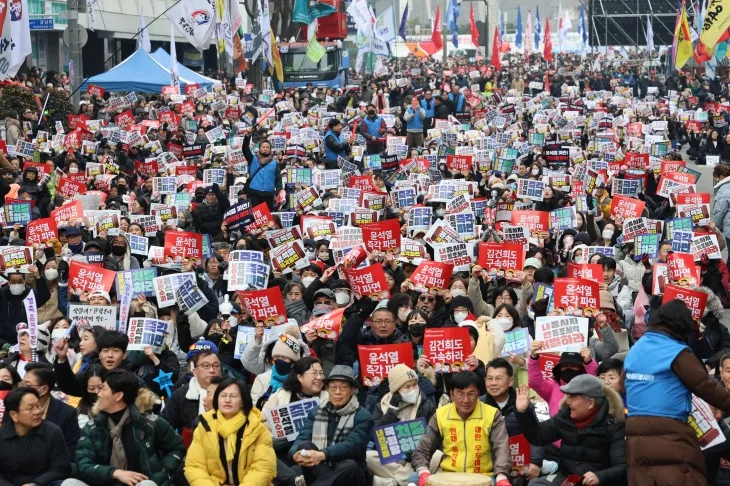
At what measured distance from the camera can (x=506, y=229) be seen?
1394cm

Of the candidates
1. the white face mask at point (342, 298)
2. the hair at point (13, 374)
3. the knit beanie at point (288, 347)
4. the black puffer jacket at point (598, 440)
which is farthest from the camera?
the white face mask at point (342, 298)

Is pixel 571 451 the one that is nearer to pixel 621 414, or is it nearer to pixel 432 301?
pixel 621 414

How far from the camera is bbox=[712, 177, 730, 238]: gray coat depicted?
579 inches

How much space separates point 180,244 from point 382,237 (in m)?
1.90

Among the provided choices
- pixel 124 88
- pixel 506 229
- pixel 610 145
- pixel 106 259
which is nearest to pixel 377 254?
pixel 506 229

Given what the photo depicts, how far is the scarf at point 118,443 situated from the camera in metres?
7.73

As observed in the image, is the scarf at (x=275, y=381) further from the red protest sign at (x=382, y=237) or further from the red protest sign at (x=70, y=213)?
the red protest sign at (x=70, y=213)

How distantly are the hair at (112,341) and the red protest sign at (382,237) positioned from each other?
15.1ft

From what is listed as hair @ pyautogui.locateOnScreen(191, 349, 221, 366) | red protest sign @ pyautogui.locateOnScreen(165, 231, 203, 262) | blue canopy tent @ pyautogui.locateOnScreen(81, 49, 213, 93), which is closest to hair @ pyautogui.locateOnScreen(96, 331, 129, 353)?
hair @ pyautogui.locateOnScreen(191, 349, 221, 366)

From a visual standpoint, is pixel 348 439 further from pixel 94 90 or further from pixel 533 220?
pixel 94 90

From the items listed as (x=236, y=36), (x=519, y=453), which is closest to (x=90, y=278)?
(x=519, y=453)

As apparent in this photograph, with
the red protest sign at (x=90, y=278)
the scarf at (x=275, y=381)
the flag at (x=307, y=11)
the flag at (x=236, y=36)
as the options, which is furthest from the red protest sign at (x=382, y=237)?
the flag at (x=307, y=11)

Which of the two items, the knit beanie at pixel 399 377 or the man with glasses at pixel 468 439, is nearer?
the man with glasses at pixel 468 439

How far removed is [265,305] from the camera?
10453 millimetres
